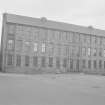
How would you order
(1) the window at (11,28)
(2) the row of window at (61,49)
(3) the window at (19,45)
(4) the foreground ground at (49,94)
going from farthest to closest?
1. (2) the row of window at (61,49)
2. (3) the window at (19,45)
3. (1) the window at (11,28)
4. (4) the foreground ground at (49,94)

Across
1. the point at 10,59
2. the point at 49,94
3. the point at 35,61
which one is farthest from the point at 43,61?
the point at 49,94

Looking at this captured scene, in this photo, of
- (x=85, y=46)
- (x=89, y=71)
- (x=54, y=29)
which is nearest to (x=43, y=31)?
(x=54, y=29)

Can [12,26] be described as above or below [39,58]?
above

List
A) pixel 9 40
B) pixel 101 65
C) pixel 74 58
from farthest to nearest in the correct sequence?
pixel 101 65 → pixel 74 58 → pixel 9 40

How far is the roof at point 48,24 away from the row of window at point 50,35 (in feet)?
3.48

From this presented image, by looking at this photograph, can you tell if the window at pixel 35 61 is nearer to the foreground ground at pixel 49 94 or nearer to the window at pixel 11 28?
the window at pixel 11 28

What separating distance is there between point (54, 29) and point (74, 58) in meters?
8.96

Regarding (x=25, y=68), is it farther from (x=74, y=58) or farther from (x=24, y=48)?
(x=74, y=58)

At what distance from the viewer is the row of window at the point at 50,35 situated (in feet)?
115

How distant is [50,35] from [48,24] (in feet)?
10.8

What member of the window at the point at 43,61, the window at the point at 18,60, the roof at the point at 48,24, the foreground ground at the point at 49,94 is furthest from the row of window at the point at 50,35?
the foreground ground at the point at 49,94

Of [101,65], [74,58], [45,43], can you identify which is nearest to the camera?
[45,43]

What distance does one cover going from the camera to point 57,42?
38438 millimetres

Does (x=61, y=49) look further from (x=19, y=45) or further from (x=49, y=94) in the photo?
(x=49, y=94)
